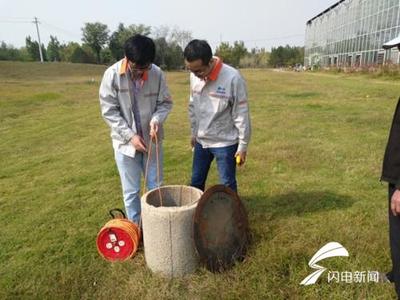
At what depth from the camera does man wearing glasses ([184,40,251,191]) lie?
3.04m

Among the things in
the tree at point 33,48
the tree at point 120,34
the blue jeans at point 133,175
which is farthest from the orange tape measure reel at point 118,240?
the tree at point 33,48

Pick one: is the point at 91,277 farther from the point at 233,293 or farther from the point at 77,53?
the point at 77,53

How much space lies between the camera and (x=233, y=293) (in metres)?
2.77

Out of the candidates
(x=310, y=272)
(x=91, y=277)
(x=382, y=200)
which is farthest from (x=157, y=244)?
(x=382, y=200)

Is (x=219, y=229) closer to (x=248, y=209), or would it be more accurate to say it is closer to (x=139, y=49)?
(x=248, y=209)

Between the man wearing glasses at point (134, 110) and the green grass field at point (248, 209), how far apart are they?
80cm

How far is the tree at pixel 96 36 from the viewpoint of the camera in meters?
76.4

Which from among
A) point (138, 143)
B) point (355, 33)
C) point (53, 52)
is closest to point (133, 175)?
point (138, 143)

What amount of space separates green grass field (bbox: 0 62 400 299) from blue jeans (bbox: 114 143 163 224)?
1.62ft

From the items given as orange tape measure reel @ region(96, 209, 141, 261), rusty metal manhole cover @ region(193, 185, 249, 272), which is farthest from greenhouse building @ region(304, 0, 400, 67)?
orange tape measure reel @ region(96, 209, 141, 261)

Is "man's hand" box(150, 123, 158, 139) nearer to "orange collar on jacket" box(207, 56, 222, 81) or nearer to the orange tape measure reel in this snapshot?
"orange collar on jacket" box(207, 56, 222, 81)

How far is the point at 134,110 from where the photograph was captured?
125 inches

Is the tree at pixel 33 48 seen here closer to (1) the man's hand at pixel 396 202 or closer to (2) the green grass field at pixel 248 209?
(2) the green grass field at pixel 248 209

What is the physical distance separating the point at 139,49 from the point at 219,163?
4.07ft
